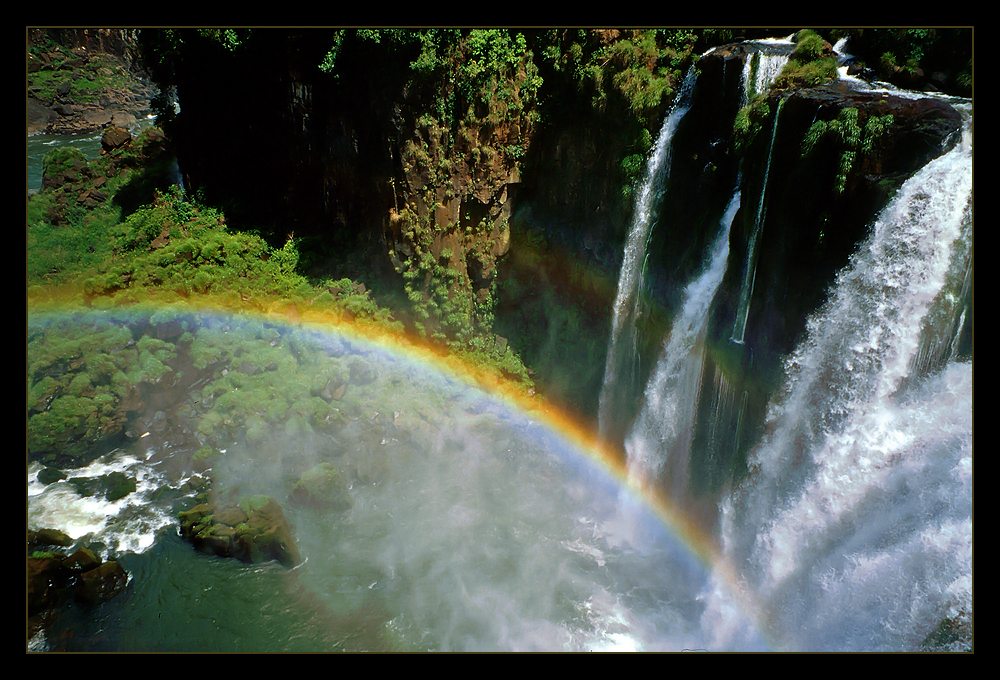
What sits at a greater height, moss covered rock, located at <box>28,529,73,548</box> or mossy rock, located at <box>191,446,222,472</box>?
mossy rock, located at <box>191,446,222,472</box>

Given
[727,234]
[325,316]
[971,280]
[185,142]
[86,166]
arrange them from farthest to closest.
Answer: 1. [86,166]
2. [185,142]
3. [325,316]
4. [727,234]
5. [971,280]

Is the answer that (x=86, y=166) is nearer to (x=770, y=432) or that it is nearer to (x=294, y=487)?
(x=294, y=487)

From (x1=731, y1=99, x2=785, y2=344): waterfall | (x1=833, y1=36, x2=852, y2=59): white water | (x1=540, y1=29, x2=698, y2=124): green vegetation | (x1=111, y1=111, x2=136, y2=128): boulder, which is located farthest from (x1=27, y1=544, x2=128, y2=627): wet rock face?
(x1=111, y1=111, x2=136, y2=128): boulder

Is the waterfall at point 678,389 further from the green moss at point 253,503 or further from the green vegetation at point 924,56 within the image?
the green moss at point 253,503

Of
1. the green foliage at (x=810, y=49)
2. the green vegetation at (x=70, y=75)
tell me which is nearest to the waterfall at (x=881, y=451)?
the green foliage at (x=810, y=49)

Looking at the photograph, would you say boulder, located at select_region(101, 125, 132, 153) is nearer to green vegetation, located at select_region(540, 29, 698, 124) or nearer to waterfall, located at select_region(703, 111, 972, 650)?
Answer: green vegetation, located at select_region(540, 29, 698, 124)

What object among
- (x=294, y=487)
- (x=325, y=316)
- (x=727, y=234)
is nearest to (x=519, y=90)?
(x=727, y=234)
